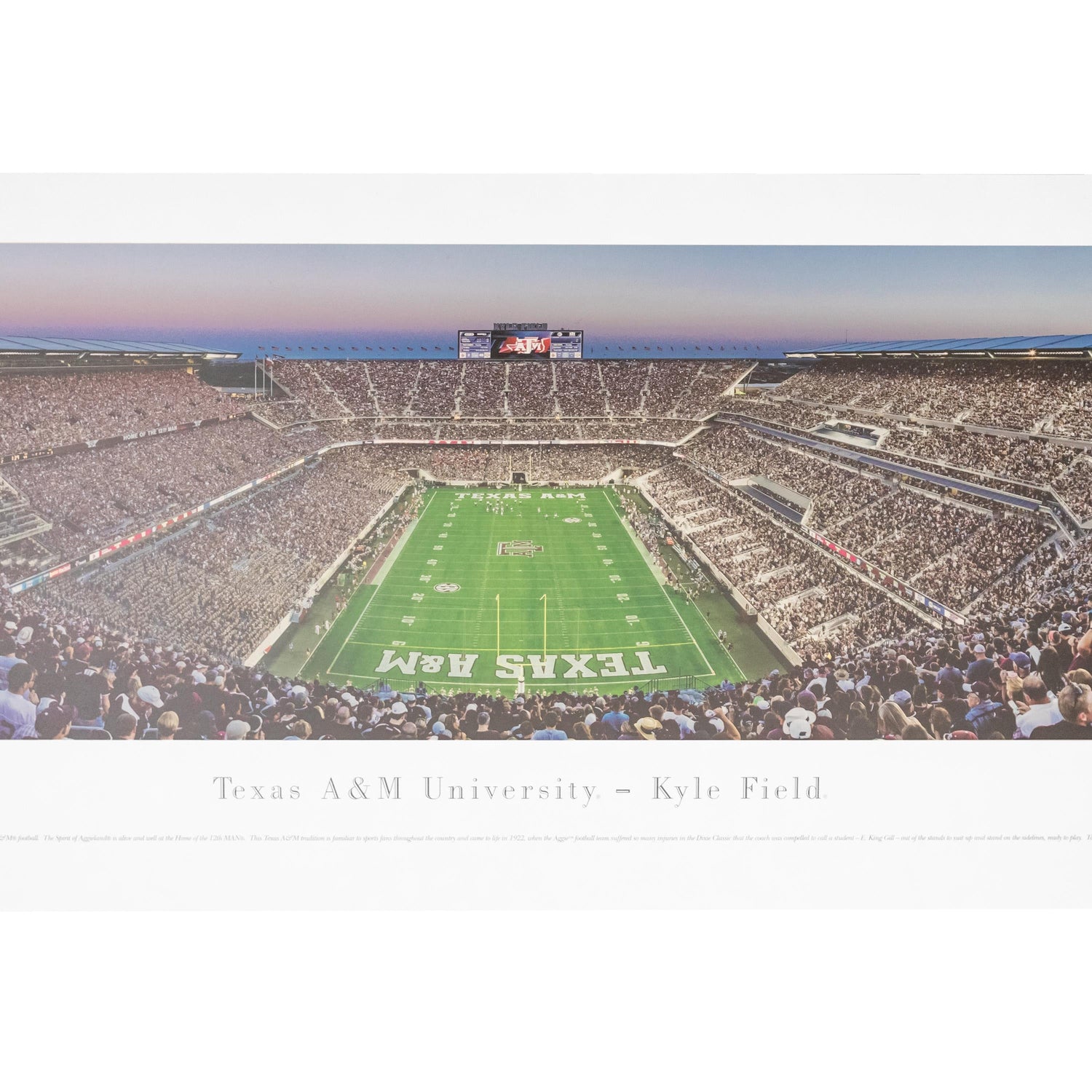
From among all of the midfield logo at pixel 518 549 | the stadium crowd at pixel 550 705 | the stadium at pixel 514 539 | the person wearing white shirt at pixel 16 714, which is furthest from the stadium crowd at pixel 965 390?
the person wearing white shirt at pixel 16 714

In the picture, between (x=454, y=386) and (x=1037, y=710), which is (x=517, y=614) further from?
(x=1037, y=710)

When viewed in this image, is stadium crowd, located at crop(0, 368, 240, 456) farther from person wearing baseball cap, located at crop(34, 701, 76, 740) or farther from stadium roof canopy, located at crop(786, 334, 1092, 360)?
stadium roof canopy, located at crop(786, 334, 1092, 360)

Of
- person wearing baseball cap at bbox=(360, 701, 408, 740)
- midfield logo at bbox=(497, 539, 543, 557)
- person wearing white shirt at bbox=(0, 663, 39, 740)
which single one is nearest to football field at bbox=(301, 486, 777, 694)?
midfield logo at bbox=(497, 539, 543, 557)

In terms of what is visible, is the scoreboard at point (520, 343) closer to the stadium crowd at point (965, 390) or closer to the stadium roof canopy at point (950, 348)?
the stadium roof canopy at point (950, 348)

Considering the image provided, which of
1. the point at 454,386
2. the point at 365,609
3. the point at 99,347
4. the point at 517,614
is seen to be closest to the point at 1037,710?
the point at 517,614
